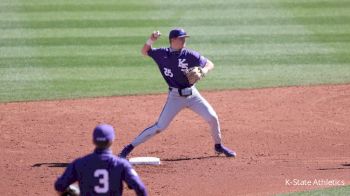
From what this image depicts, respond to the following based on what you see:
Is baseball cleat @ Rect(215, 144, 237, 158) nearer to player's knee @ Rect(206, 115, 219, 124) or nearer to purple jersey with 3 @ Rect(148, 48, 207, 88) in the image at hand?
player's knee @ Rect(206, 115, 219, 124)

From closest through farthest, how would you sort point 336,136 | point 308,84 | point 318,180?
point 318,180, point 336,136, point 308,84

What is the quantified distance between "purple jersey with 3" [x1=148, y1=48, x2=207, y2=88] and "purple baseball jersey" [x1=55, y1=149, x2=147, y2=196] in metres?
3.96

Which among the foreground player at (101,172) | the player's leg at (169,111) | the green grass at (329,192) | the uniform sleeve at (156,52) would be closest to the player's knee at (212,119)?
the player's leg at (169,111)

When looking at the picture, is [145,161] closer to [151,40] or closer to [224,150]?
[224,150]

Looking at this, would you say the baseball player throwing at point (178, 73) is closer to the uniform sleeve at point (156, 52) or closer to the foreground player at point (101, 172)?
the uniform sleeve at point (156, 52)

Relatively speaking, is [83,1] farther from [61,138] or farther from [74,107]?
[61,138]

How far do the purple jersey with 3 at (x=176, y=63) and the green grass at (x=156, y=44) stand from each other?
4.23 metres

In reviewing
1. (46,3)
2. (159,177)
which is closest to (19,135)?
(159,177)

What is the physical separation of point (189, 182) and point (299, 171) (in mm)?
1466

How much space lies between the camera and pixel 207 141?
37.1 feet

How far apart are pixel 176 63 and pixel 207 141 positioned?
197 cm

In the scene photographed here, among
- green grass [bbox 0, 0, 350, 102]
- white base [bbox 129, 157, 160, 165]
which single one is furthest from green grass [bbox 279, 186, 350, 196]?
green grass [bbox 0, 0, 350, 102]

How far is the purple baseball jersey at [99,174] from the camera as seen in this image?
232 inches

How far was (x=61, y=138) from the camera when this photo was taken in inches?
450
